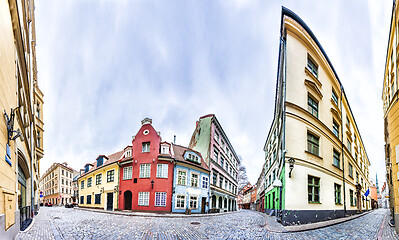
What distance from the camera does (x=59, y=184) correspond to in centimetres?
6034

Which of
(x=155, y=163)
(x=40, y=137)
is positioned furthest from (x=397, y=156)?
(x=40, y=137)

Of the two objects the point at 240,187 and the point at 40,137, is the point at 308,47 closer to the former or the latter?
the point at 40,137

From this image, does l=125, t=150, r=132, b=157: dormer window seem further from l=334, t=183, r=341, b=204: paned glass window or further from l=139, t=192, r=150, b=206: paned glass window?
l=334, t=183, r=341, b=204: paned glass window

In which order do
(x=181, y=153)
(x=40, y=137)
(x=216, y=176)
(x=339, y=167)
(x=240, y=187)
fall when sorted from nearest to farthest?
(x=339, y=167) < (x=40, y=137) < (x=181, y=153) < (x=216, y=176) < (x=240, y=187)

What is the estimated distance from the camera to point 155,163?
78.9 ft

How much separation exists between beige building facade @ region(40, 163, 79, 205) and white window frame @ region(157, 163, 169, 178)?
47531mm

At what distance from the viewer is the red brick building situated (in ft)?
76.4

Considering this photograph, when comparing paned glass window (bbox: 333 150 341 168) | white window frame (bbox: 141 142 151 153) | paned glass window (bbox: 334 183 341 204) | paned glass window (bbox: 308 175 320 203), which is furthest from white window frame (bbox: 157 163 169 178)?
paned glass window (bbox: 333 150 341 168)

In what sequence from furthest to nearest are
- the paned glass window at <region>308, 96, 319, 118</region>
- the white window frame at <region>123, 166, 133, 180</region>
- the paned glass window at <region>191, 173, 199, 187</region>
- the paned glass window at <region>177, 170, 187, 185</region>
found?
the paned glass window at <region>191, 173, 199, 187</region>, the white window frame at <region>123, 166, 133, 180</region>, the paned glass window at <region>177, 170, 187, 185</region>, the paned glass window at <region>308, 96, 319, 118</region>

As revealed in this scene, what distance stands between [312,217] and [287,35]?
34.1ft

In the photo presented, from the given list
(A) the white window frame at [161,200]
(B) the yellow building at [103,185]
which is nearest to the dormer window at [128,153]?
(B) the yellow building at [103,185]

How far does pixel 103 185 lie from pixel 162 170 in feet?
33.0

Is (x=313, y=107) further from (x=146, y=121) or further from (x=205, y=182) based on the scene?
(x=146, y=121)

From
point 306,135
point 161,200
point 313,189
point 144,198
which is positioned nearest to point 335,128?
point 306,135
